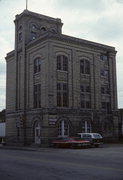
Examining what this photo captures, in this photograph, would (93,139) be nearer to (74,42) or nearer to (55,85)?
(55,85)

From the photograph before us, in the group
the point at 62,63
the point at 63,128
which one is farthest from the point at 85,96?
the point at 63,128

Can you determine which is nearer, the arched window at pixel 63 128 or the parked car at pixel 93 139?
the parked car at pixel 93 139

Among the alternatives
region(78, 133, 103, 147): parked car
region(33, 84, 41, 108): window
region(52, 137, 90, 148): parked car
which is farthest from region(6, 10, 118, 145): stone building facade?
region(78, 133, 103, 147): parked car

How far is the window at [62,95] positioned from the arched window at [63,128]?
245cm

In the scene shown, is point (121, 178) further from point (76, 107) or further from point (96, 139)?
point (76, 107)

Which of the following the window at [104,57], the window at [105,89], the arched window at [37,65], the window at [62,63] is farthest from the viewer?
the window at [104,57]

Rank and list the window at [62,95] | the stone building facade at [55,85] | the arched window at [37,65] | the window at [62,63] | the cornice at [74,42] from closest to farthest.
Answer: the stone building facade at [55,85] < the window at [62,95] < the cornice at [74,42] < the window at [62,63] < the arched window at [37,65]

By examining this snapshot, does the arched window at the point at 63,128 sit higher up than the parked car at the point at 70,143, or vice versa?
the arched window at the point at 63,128

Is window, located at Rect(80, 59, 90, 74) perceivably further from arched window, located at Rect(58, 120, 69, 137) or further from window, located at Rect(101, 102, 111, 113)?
arched window, located at Rect(58, 120, 69, 137)

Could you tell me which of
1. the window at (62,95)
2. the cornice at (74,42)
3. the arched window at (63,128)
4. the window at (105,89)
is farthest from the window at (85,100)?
the cornice at (74,42)

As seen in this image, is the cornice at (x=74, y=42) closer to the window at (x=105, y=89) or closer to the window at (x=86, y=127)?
the window at (x=105, y=89)

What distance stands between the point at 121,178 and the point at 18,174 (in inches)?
173

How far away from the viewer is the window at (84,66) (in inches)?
1729

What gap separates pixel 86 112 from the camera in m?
42.5
